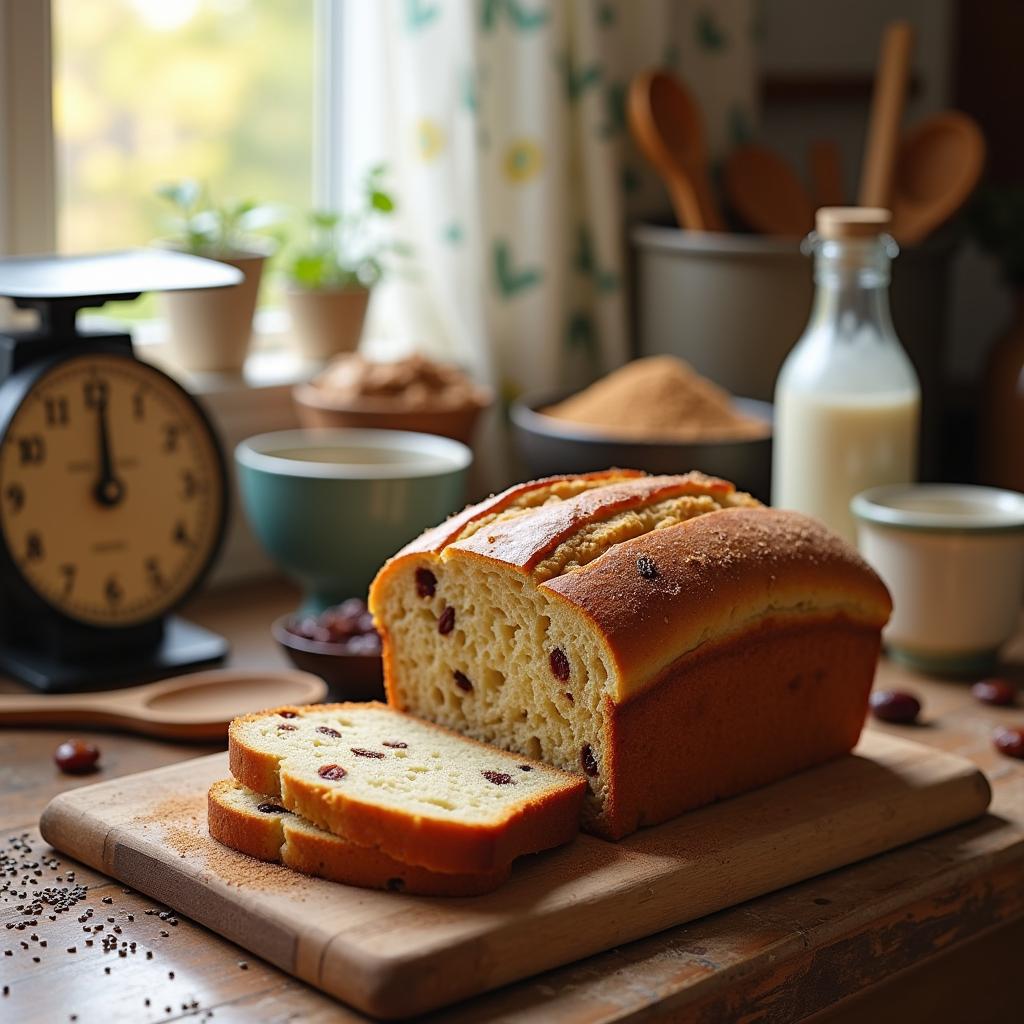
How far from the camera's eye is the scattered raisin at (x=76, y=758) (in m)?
1.33

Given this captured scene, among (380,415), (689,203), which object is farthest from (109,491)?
(689,203)

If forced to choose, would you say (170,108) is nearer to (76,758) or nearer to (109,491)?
(109,491)

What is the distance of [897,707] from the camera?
Result: 150 cm

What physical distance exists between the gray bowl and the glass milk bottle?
0.26ft

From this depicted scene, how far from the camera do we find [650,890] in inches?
41.4

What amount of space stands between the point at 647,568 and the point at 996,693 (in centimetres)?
59

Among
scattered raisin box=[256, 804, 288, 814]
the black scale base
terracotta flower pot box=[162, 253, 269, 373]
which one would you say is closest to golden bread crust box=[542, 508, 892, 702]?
scattered raisin box=[256, 804, 288, 814]

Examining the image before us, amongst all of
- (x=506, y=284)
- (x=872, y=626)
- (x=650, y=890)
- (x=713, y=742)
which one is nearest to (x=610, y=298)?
(x=506, y=284)

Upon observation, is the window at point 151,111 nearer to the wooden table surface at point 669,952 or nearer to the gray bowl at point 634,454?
the gray bowl at point 634,454

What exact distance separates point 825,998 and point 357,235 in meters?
1.41

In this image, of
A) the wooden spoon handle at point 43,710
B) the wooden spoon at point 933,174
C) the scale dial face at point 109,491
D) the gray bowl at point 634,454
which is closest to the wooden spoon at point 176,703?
the wooden spoon handle at point 43,710

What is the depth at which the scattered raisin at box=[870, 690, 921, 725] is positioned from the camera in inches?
59.1

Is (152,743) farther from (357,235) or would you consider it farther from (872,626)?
(357,235)

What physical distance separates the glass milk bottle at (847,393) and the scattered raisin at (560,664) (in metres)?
0.74
